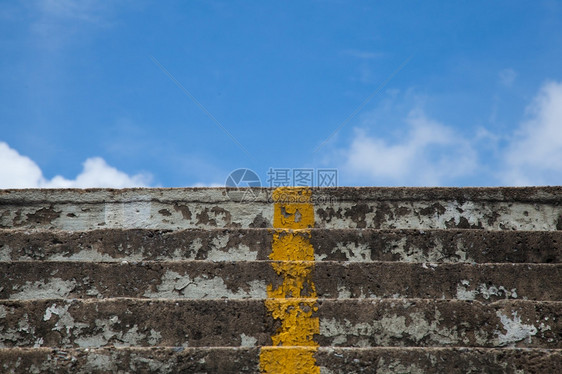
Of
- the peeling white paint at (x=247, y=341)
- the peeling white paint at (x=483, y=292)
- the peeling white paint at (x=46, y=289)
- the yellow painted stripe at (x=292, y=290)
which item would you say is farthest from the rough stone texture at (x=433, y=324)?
the peeling white paint at (x=46, y=289)

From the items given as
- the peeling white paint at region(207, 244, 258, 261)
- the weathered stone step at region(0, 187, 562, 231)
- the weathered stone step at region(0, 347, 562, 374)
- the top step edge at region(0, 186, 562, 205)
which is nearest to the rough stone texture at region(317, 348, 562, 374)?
the weathered stone step at region(0, 347, 562, 374)

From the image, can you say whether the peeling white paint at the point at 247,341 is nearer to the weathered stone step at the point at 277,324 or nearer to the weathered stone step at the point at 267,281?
the weathered stone step at the point at 277,324

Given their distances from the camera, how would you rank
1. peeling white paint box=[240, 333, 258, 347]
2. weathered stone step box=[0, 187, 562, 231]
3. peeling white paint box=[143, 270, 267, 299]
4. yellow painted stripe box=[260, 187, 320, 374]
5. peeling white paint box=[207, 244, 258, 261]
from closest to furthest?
yellow painted stripe box=[260, 187, 320, 374] → peeling white paint box=[240, 333, 258, 347] → peeling white paint box=[143, 270, 267, 299] → peeling white paint box=[207, 244, 258, 261] → weathered stone step box=[0, 187, 562, 231]

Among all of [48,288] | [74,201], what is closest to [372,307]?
[48,288]

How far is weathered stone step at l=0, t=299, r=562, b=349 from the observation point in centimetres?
306

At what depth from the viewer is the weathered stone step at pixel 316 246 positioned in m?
3.68

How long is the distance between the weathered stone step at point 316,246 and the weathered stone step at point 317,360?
34.5 inches

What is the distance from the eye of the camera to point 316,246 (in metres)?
3.69

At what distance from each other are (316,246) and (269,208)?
0.55 metres

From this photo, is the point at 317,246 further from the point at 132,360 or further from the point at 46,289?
the point at 46,289

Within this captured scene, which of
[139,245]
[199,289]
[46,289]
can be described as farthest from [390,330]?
[46,289]

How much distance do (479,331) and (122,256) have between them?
7.15 ft

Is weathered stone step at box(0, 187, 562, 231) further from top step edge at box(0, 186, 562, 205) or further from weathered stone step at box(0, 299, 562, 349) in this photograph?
weathered stone step at box(0, 299, 562, 349)

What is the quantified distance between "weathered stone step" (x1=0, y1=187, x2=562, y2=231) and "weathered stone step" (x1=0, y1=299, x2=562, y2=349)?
101 cm
